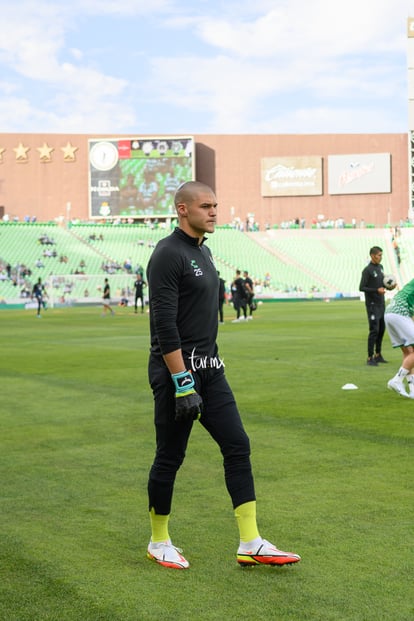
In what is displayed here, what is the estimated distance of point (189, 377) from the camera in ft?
17.0

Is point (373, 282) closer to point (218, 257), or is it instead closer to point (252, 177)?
point (218, 257)

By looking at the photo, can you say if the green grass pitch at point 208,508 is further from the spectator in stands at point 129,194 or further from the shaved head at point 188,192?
the spectator in stands at point 129,194

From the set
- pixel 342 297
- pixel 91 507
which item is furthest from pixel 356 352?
pixel 342 297

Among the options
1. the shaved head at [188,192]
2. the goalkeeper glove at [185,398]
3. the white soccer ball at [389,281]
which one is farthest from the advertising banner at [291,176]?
the goalkeeper glove at [185,398]

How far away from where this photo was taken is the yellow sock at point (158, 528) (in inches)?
215

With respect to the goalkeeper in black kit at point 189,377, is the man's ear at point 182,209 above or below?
above

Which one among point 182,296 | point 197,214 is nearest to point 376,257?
point 197,214

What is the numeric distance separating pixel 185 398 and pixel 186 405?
0.13ft

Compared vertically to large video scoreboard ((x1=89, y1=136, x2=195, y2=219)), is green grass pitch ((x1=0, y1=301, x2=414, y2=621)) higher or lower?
lower

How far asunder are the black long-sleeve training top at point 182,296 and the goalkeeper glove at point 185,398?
17cm

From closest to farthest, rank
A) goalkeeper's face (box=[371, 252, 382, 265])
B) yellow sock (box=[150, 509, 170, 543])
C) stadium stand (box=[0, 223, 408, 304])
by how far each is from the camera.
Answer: yellow sock (box=[150, 509, 170, 543]) < goalkeeper's face (box=[371, 252, 382, 265]) < stadium stand (box=[0, 223, 408, 304])

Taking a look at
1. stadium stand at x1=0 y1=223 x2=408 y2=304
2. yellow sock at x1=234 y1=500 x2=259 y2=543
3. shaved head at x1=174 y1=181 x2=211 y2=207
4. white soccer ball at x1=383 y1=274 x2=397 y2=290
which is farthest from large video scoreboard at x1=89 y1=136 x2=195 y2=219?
yellow sock at x1=234 y1=500 x2=259 y2=543

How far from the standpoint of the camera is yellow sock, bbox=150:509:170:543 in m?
5.47

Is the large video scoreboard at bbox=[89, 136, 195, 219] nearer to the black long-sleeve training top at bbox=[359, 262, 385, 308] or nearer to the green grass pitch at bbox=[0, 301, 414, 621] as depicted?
the black long-sleeve training top at bbox=[359, 262, 385, 308]
